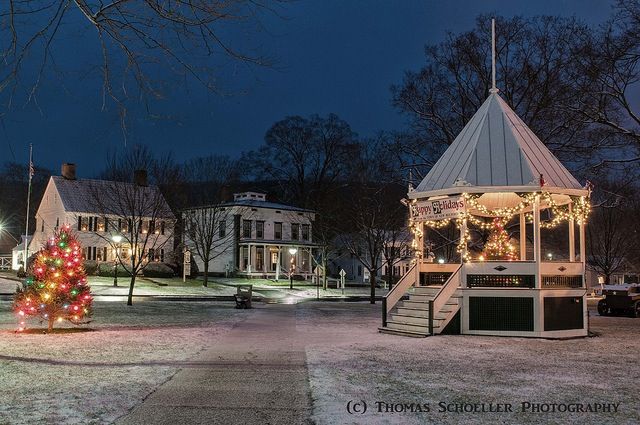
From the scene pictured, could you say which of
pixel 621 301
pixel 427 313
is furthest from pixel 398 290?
pixel 621 301

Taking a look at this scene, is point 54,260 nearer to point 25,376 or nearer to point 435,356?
point 25,376

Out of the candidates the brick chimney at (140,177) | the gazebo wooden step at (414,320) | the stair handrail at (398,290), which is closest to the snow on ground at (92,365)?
the stair handrail at (398,290)

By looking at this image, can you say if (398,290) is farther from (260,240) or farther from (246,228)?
(246,228)

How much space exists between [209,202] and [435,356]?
3952 centimetres

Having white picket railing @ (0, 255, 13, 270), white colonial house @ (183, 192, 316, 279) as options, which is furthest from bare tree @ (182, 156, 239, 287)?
white picket railing @ (0, 255, 13, 270)

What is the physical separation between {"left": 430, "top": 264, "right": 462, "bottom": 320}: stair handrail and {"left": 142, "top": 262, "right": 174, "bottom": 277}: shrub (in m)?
37.7

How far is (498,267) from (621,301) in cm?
1236

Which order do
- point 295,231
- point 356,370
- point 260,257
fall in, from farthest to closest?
point 295,231, point 260,257, point 356,370

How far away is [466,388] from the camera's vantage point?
9609 mm

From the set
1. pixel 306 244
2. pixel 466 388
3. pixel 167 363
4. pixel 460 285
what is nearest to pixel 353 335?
pixel 460 285

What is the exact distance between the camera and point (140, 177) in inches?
1501

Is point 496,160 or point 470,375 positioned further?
point 496,160

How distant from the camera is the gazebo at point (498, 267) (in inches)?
706

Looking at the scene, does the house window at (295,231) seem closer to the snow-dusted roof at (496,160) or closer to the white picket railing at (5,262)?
the white picket railing at (5,262)
